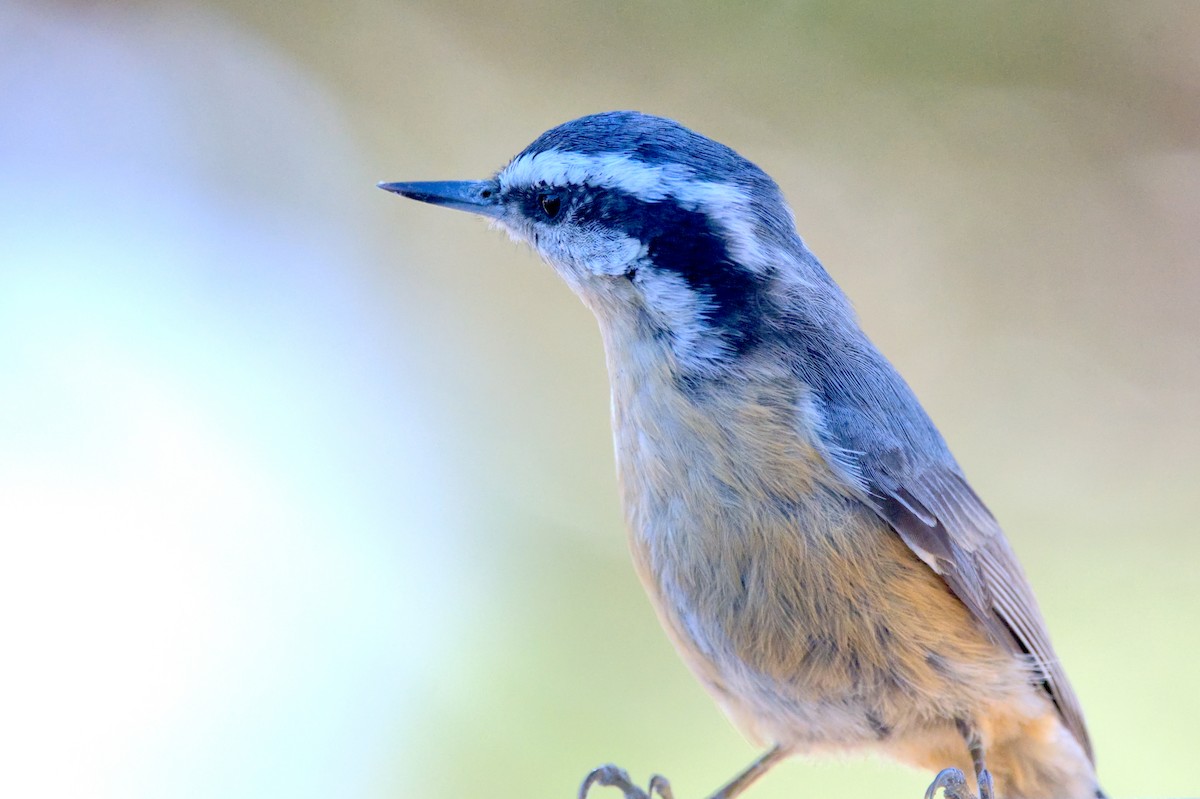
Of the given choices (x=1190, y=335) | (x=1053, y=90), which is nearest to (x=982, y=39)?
(x=1053, y=90)

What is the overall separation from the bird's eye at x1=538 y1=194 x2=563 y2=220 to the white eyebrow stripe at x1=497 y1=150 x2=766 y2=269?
0.08 metres

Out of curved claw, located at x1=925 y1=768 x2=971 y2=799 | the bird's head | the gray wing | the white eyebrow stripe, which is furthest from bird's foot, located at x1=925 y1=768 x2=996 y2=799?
the white eyebrow stripe

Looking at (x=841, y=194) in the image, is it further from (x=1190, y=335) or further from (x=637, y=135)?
(x=637, y=135)

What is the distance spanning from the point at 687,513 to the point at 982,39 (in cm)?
481

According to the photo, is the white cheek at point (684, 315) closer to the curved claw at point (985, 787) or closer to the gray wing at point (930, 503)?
the gray wing at point (930, 503)

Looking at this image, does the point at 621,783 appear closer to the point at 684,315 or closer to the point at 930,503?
the point at 930,503

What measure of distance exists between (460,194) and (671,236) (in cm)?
57

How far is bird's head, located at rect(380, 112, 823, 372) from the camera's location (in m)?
2.39

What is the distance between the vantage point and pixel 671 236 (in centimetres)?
240

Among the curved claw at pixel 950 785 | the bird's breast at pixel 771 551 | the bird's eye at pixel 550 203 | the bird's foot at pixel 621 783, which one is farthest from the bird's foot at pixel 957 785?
the bird's eye at pixel 550 203

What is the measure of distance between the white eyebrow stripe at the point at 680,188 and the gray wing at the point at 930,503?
1.07 feet

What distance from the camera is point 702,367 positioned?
2373mm

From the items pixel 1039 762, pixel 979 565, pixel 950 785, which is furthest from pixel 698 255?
pixel 1039 762

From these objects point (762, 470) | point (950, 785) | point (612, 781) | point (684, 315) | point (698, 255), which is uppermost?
point (698, 255)
